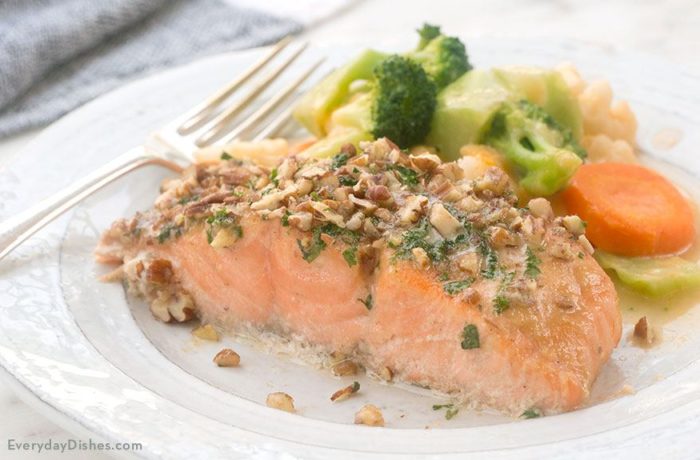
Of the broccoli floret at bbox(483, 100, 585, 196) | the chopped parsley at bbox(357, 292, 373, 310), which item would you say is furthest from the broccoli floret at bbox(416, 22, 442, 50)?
the chopped parsley at bbox(357, 292, 373, 310)

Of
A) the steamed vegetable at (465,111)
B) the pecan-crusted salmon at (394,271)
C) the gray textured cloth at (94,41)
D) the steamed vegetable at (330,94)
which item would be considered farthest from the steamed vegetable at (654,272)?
the gray textured cloth at (94,41)

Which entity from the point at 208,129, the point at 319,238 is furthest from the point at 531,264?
the point at 208,129

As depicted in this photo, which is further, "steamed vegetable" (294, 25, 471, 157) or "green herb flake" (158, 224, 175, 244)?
"steamed vegetable" (294, 25, 471, 157)

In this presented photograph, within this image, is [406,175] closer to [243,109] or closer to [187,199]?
[187,199]

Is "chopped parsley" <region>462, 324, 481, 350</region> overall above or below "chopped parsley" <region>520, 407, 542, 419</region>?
above

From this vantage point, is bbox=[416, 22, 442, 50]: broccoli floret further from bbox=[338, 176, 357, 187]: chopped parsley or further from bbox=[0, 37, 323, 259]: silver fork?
bbox=[338, 176, 357, 187]: chopped parsley

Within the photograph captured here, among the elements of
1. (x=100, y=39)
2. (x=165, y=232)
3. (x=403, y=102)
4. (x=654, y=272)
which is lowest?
(x=654, y=272)

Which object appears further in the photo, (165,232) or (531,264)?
(165,232)
